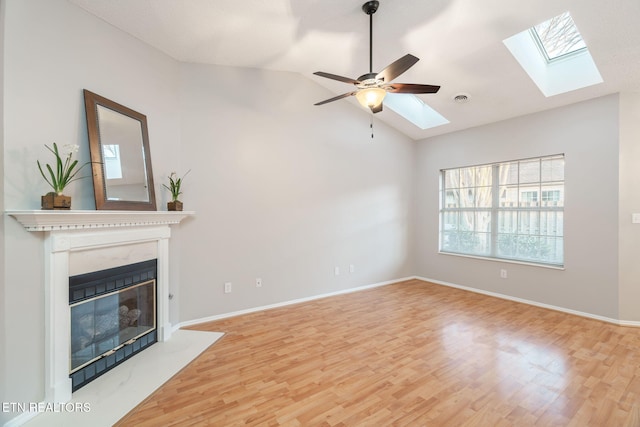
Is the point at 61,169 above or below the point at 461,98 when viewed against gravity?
below

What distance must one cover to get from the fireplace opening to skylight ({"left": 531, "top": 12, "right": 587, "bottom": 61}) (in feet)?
15.9

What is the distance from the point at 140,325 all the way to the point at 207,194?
1526 millimetres

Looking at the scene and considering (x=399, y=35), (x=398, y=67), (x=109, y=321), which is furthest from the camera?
(x=399, y=35)

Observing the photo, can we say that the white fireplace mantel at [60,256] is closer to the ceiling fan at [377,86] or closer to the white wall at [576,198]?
the ceiling fan at [377,86]

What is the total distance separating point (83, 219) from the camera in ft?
6.82

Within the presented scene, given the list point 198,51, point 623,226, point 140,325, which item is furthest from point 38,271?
point 623,226

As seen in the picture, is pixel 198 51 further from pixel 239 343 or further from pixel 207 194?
pixel 239 343

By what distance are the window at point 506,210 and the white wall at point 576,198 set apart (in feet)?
0.56

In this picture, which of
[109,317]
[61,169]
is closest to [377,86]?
[61,169]

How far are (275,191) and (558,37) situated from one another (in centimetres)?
380

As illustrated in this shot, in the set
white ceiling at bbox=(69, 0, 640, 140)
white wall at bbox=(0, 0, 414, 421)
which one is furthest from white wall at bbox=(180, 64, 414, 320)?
white ceiling at bbox=(69, 0, 640, 140)

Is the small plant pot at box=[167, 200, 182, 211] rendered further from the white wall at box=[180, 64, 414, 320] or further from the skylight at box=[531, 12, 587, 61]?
the skylight at box=[531, 12, 587, 61]

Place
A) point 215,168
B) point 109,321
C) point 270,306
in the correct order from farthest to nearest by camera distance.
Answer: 1. point 270,306
2. point 215,168
3. point 109,321

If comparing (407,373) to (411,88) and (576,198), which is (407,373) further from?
(576,198)
